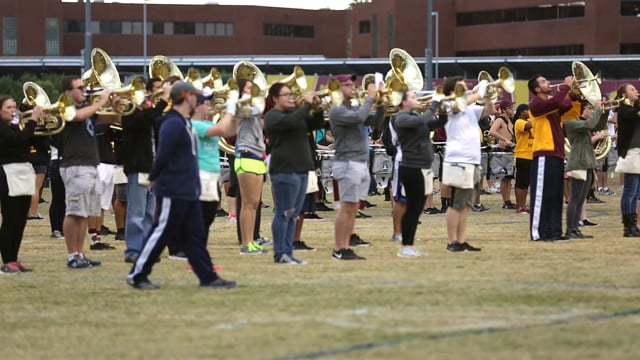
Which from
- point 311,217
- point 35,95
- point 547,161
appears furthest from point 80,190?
point 311,217

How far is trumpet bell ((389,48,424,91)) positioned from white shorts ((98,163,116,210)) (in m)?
3.63

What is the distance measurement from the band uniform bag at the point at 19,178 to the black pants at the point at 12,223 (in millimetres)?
69

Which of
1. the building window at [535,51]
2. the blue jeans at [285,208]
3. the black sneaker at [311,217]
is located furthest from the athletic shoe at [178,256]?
the building window at [535,51]

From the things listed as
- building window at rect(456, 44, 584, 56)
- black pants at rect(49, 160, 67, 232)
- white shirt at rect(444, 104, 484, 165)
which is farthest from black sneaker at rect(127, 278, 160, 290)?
building window at rect(456, 44, 584, 56)

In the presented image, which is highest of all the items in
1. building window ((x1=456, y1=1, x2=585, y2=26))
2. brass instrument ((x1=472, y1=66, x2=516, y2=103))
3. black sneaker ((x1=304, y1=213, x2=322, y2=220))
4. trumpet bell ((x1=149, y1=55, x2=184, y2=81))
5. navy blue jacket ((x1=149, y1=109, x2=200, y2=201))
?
building window ((x1=456, y1=1, x2=585, y2=26))

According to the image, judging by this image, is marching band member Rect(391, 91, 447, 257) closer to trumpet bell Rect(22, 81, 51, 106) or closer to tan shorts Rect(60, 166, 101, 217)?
tan shorts Rect(60, 166, 101, 217)

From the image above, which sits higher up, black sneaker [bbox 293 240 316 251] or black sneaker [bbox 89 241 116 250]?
black sneaker [bbox 293 240 316 251]

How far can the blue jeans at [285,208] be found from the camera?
14.8 metres

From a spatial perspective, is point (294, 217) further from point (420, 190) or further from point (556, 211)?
point (556, 211)

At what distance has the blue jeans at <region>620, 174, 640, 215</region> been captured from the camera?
18.5 m

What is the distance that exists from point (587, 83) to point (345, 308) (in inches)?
307

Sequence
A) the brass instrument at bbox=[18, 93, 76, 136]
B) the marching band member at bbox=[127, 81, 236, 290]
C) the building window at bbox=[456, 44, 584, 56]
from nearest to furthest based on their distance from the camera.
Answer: the marching band member at bbox=[127, 81, 236, 290] → the brass instrument at bbox=[18, 93, 76, 136] → the building window at bbox=[456, 44, 584, 56]

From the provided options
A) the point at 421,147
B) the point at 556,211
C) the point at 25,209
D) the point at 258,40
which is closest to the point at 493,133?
the point at 556,211

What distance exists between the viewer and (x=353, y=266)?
14688 mm
